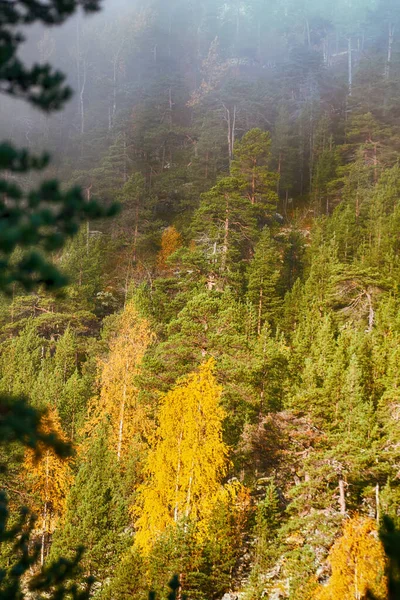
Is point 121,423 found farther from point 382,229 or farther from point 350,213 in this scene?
point 350,213

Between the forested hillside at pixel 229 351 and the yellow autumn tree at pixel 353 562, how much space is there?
2.6 inches

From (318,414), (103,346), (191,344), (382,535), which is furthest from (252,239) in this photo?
(382,535)

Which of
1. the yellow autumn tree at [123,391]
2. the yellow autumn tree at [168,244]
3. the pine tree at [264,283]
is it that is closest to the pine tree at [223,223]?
the pine tree at [264,283]

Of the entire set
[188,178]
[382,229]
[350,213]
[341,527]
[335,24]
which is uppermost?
[335,24]

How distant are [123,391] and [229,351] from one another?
27.3ft

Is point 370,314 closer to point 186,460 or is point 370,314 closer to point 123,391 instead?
point 186,460

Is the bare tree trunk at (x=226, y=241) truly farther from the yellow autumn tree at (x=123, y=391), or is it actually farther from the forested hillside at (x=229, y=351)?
the yellow autumn tree at (x=123, y=391)

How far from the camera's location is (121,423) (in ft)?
75.5

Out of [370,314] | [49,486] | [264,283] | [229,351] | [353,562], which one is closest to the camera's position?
[353,562]

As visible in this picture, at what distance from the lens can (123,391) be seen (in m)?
23.8

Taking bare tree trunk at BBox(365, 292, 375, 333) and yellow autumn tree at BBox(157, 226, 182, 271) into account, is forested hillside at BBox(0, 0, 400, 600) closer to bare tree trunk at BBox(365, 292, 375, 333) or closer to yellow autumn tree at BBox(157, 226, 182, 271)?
bare tree trunk at BBox(365, 292, 375, 333)

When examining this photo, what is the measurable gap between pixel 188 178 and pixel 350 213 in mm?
19830

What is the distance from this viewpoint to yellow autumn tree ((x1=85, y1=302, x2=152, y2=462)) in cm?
2295

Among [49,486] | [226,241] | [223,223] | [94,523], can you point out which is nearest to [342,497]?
[94,523]
